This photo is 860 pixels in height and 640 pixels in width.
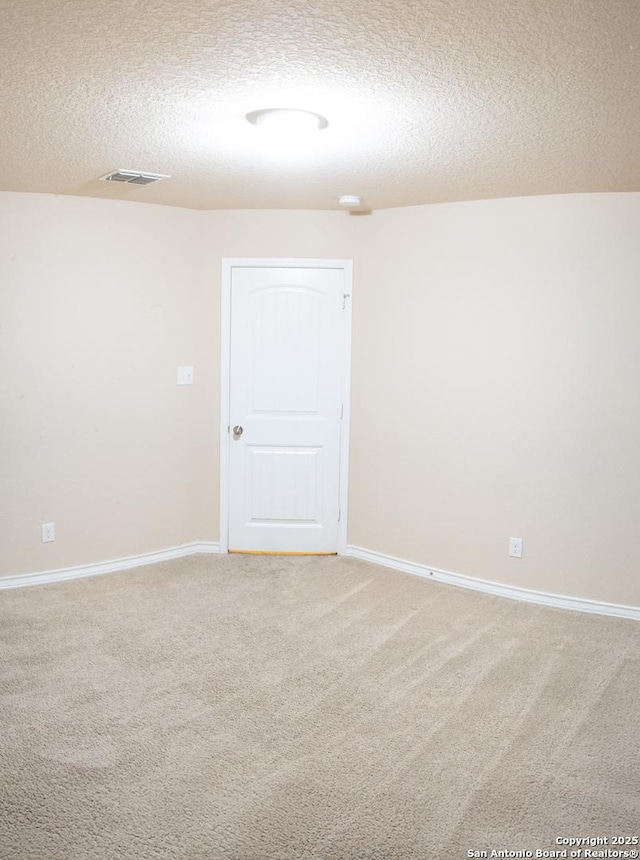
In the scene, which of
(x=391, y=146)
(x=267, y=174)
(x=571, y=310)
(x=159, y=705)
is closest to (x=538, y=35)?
(x=391, y=146)

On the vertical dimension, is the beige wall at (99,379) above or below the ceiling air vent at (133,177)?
below

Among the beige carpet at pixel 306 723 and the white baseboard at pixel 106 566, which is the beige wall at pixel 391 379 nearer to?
the white baseboard at pixel 106 566

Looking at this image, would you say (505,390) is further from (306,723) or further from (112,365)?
(112,365)

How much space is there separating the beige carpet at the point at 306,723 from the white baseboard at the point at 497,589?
0.12 metres

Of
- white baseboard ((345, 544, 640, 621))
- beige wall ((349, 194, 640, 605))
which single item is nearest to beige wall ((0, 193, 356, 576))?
beige wall ((349, 194, 640, 605))

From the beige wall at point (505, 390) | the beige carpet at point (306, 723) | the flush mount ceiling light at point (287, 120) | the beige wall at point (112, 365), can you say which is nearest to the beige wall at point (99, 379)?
the beige wall at point (112, 365)

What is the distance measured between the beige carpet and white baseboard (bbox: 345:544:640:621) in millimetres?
120

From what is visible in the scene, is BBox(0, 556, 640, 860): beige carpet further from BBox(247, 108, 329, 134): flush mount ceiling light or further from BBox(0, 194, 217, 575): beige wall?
BBox(247, 108, 329, 134): flush mount ceiling light

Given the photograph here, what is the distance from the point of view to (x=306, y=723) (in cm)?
289

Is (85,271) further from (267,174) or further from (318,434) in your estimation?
(318,434)

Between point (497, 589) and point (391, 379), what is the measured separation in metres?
1.51

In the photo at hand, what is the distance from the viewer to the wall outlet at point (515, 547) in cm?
433

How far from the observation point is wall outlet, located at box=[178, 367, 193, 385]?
193 inches

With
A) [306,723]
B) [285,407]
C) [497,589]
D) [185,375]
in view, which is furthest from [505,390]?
[306,723]
